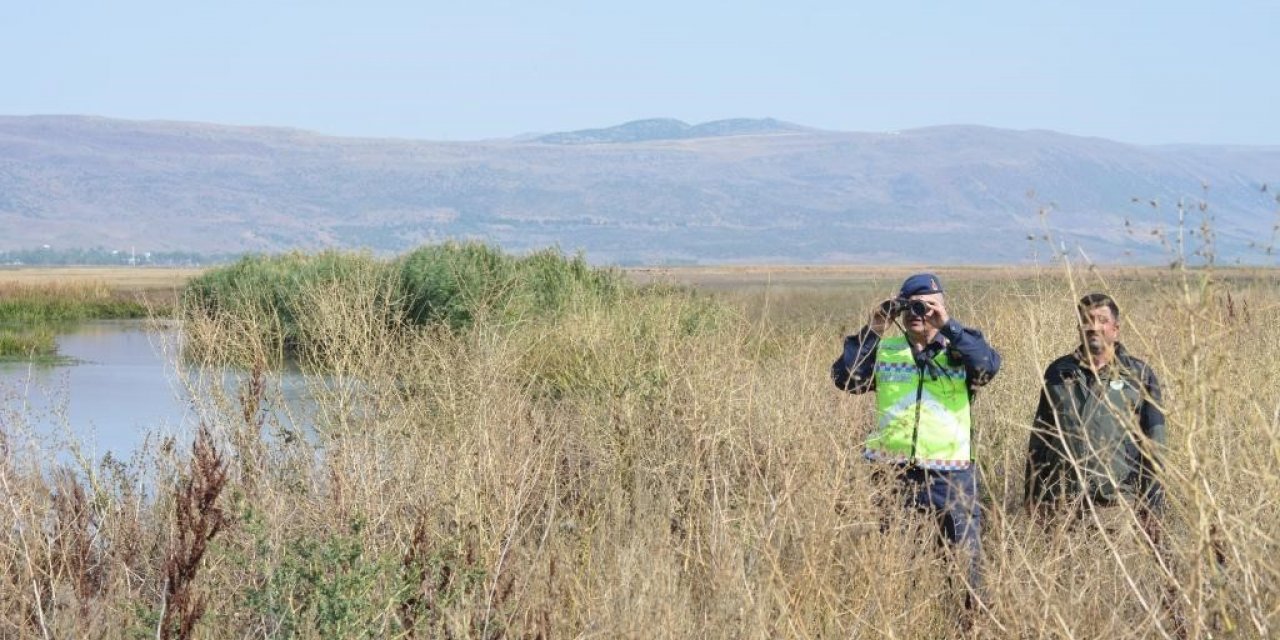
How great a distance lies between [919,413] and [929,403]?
7cm

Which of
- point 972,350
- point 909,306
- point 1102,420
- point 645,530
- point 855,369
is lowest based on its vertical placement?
point 645,530

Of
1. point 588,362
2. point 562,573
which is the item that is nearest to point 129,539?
point 562,573

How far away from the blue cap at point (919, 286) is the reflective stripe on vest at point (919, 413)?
24cm

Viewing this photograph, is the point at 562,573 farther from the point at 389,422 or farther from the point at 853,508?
the point at 389,422

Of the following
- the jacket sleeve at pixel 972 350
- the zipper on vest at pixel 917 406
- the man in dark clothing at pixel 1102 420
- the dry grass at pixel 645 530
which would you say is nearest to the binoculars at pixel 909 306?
the jacket sleeve at pixel 972 350

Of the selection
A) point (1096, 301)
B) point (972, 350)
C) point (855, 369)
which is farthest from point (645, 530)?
point (1096, 301)

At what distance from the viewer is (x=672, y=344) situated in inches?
539

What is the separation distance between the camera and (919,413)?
7250 millimetres

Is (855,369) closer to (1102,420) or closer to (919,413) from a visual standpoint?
(919,413)

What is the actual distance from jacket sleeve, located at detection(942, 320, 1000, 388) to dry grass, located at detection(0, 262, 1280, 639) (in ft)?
1.15

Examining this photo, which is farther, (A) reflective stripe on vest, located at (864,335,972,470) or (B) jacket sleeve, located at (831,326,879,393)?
(B) jacket sleeve, located at (831,326,879,393)

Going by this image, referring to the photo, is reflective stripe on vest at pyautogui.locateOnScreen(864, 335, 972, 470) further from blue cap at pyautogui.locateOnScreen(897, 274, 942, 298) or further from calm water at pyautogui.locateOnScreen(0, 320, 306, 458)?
calm water at pyautogui.locateOnScreen(0, 320, 306, 458)

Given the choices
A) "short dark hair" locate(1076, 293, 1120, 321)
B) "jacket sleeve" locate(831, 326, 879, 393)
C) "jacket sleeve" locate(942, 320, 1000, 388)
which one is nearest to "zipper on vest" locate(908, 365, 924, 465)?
"jacket sleeve" locate(942, 320, 1000, 388)

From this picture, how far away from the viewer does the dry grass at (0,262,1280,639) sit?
15.7 ft
